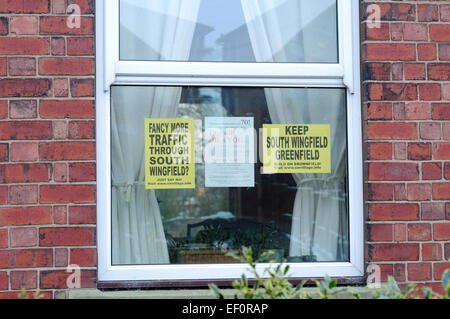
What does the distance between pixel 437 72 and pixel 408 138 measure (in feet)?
1.40

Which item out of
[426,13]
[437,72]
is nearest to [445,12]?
[426,13]

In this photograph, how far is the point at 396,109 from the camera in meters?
2.63

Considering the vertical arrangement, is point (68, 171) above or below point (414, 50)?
below

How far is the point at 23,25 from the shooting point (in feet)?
8.27

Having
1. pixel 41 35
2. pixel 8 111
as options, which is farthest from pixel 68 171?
pixel 41 35

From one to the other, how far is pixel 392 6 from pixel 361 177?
1.00m

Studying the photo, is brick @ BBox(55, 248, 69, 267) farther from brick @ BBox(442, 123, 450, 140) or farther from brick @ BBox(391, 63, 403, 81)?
brick @ BBox(442, 123, 450, 140)

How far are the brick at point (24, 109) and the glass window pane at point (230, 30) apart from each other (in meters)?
0.56

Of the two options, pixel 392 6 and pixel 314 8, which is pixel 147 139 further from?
pixel 392 6

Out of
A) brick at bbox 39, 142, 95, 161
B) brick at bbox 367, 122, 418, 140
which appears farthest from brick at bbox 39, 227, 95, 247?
brick at bbox 367, 122, 418, 140

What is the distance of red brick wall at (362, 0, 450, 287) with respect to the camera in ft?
8.54

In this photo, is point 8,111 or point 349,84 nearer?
point 8,111

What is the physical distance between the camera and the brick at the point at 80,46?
2.53 metres

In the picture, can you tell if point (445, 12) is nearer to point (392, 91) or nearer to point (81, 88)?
point (392, 91)
